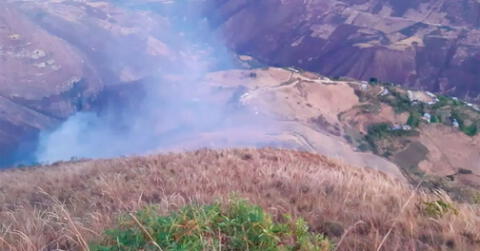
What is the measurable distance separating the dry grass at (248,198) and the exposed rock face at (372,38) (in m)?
66.4

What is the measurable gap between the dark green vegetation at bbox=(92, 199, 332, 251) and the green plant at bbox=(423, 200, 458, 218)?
4.82ft

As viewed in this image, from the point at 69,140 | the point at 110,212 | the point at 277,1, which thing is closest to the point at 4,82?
the point at 69,140

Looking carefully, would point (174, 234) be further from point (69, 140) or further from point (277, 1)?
point (277, 1)

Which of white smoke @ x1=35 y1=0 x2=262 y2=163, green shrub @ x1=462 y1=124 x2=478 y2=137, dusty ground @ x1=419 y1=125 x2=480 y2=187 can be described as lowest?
dusty ground @ x1=419 y1=125 x2=480 y2=187

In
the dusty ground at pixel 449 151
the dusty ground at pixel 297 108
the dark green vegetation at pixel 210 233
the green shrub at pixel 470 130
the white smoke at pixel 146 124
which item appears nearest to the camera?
the dark green vegetation at pixel 210 233

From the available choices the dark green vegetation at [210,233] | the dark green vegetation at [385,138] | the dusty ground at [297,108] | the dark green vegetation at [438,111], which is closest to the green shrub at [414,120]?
the dark green vegetation at [438,111]

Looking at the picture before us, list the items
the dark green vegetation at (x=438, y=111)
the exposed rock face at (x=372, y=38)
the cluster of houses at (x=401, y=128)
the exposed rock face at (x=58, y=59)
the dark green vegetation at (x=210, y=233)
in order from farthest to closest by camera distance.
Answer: the exposed rock face at (x=372, y=38) → the exposed rock face at (x=58, y=59) → the dark green vegetation at (x=438, y=111) → the cluster of houses at (x=401, y=128) → the dark green vegetation at (x=210, y=233)

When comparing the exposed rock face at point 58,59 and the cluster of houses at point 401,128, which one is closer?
the cluster of houses at point 401,128

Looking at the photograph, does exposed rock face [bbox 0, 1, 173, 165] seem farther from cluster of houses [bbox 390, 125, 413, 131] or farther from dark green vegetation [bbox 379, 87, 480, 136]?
dark green vegetation [bbox 379, 87, 480, 136]

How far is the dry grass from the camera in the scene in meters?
4.05

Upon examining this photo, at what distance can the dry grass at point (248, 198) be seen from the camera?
4055mm

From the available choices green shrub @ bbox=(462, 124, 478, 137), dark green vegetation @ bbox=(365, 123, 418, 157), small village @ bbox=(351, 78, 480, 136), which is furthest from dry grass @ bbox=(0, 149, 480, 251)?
green shrub @ bbox=(462, 124, 478, 137)

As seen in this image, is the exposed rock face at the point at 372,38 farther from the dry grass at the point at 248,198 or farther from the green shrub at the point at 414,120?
the dry grass at the point at 248,198

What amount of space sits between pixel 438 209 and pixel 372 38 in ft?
266
